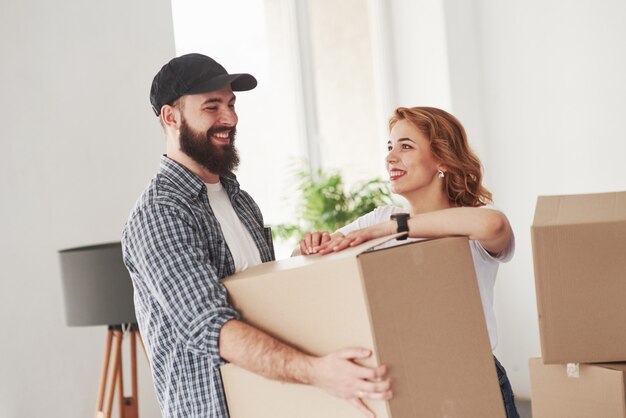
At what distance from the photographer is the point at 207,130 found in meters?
1.69

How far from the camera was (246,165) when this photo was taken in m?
4.12

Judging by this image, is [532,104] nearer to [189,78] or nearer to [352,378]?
[189,78]

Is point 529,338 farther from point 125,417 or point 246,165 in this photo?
point 125,417

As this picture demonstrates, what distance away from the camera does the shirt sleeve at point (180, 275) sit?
4.47ft

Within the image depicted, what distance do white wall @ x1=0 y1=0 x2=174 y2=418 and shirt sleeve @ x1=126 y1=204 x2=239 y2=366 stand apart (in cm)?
133

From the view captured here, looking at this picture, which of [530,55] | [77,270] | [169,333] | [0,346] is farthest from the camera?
[530,55]

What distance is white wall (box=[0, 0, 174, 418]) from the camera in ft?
8.75

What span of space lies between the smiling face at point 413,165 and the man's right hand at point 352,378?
89 centimetres

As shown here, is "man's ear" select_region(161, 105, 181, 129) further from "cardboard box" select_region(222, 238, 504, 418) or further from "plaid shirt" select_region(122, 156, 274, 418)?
"cardboard box" select_region(222, 238, 504, 418)

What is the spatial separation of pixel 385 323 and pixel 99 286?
139 centimetres

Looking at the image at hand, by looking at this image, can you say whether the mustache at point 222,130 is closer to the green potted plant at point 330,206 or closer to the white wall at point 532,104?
the green potted plant at point 330,206

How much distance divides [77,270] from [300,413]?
1.30 m

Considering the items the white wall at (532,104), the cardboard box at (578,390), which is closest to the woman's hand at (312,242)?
the cardboard box at (578,390)

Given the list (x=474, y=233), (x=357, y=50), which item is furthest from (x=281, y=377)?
(x=357, y=50)
